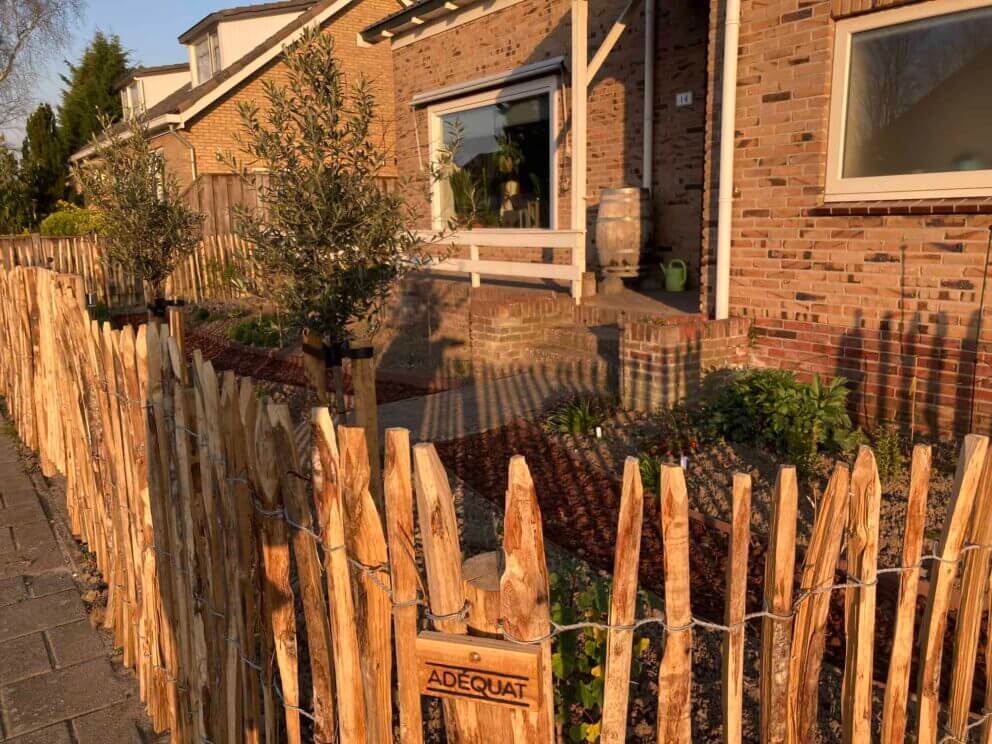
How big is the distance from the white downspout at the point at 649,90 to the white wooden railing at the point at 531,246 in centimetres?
146

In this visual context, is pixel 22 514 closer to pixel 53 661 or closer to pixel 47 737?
pixel 53 661

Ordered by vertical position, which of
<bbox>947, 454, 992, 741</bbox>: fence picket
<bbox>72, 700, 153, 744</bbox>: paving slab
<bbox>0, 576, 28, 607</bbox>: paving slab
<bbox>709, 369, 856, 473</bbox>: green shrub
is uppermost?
<bbox>947, 454, 992, 741</bbox>: fence picket

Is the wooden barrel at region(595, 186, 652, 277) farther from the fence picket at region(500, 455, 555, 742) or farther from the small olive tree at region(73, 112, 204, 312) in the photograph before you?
the fence picket at region(500, 455, 555, 742)

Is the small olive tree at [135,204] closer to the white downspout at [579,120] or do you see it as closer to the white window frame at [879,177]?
the white downspout at [579,120]

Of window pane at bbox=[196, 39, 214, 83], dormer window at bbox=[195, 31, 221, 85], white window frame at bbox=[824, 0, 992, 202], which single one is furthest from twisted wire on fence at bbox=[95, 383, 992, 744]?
window pane at bbox=[196, 39, 214, 83]

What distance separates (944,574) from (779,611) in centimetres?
45

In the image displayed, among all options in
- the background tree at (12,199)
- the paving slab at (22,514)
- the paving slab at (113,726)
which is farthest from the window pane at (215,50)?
the paving slab at (113,726)

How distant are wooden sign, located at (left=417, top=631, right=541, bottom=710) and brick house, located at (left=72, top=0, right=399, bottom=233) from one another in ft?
50.6

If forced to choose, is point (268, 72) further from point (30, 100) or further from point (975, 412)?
point (30, 100)

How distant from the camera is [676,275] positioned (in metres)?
9.00

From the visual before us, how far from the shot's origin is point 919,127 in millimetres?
5547

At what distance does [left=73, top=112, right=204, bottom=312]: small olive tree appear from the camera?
888cm

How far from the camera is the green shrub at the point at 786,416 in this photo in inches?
195

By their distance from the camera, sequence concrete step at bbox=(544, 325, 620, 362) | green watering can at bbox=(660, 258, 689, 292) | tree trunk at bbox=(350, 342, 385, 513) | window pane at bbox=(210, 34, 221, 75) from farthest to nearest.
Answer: window pane at bbox=(210, 34, 221, 75), green watering can at bbox=(660, 258, 689, 292), concrete step at bbox=(544, 325, 620, 362), tree trunk at bbox=(350, 342, 385, 513)
